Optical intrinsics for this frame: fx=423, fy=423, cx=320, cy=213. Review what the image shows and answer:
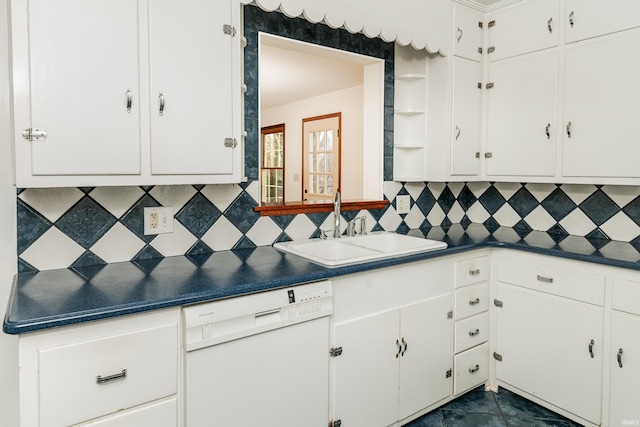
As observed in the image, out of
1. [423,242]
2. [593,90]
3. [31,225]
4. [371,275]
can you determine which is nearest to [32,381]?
[31,225]

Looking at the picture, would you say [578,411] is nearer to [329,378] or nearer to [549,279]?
[549,279]

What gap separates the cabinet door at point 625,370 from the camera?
1.94 metres

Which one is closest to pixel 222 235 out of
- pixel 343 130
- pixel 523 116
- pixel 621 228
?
pixel 523 116

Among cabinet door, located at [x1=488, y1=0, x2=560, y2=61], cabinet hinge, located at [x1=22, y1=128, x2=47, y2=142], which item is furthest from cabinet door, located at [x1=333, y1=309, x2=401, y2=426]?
cabinet door, located at [x1=488, y1=0, x2=560, y2=61]

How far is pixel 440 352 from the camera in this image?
227 centimetres

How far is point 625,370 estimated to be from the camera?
197 centimetres

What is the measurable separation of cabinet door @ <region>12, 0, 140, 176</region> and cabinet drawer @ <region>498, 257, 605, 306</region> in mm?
2018

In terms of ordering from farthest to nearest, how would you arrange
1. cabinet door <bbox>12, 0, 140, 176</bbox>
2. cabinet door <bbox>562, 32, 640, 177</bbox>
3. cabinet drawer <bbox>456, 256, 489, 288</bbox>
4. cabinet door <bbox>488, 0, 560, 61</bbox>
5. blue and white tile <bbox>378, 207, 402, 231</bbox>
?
blue and white tile <bbox>378, 207, 402, 231</bbox>
cabinet door <bbox>488, 0, 560, 61</bbox>
cabinet drawer <bbox>456, 256, 489, 288</bbox>
cabinet door <bbox>562, 32, 640, 177</bbox>
cabinet door <bbox>12, 0, 140, 176</bbox>

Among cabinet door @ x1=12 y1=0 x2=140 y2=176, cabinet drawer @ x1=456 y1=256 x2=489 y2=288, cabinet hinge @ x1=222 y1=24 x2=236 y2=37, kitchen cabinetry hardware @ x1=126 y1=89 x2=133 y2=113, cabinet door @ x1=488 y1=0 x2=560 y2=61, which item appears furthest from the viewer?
cabinet door @ x1=488 y1=0 x2=560 y2=61

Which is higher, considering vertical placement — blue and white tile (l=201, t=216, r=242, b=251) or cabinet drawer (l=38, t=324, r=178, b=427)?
blue and white tile (l=201, t=216, r=242, b=251)

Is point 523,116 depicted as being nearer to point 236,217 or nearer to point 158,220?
point 236,217

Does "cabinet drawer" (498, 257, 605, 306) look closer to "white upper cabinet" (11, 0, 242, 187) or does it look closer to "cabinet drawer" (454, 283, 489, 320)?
"cabinet drawer" (454, 283, 489, 320)

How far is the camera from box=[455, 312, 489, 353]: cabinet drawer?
92.9 inches

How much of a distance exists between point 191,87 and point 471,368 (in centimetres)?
211
